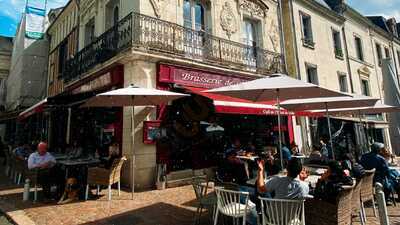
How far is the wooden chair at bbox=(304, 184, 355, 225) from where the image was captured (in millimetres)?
3178

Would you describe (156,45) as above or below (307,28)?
below

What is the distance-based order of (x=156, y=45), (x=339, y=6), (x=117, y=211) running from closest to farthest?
(x=117, y=211)
(x=156, y=45)
(x=339, y=6)

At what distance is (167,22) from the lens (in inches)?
343

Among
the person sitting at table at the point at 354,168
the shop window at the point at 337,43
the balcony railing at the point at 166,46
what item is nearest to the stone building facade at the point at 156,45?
the balcony railing at the point at 166,46

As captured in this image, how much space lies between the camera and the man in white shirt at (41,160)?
6.31 meters

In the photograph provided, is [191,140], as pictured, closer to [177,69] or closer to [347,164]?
[177,69]

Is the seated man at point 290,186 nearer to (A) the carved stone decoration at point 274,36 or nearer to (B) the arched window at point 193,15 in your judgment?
(B) the arched window at point 193,15

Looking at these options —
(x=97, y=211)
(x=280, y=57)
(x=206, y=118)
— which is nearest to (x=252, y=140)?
(x=206, y=118)

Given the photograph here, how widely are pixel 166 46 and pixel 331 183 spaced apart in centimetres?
654

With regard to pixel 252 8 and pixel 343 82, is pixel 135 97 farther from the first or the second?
pixel 343 82

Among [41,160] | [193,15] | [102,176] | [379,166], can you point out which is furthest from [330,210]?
[193,15]

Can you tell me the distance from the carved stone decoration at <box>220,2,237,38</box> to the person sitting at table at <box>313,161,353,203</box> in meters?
7.98

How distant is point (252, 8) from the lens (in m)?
12.1

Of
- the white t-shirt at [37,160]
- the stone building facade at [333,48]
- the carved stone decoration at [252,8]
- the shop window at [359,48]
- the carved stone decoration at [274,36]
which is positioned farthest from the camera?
the shop window at [359,48]
